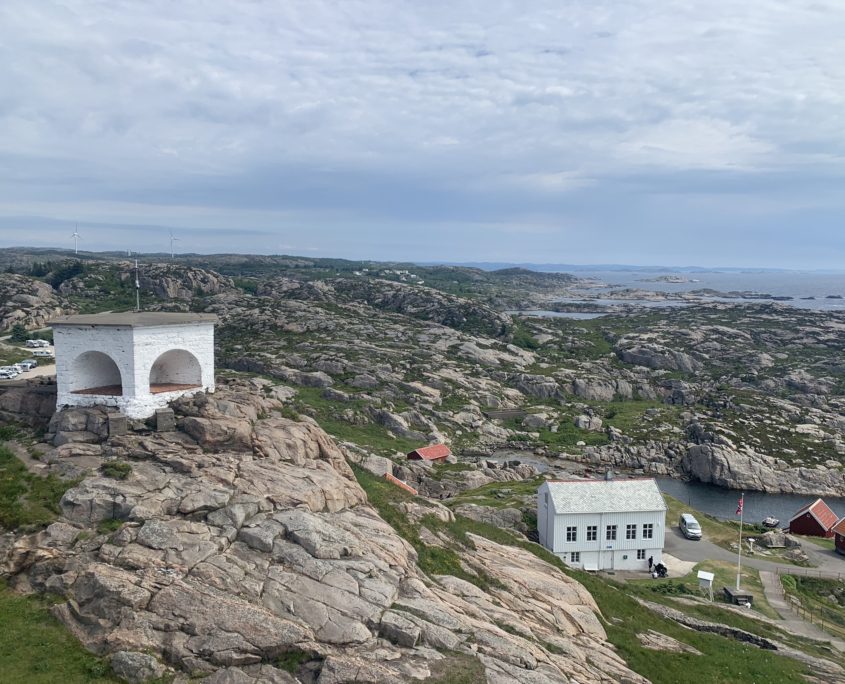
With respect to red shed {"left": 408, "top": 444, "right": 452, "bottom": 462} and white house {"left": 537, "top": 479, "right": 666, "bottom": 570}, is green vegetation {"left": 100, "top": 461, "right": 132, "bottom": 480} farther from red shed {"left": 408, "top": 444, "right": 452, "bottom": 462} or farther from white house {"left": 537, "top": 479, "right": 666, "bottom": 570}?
red shed {"left": 408, "top": 444, "right": 452, "bottom": 462}

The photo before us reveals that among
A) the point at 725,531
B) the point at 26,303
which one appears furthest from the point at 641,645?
the point at 26,303

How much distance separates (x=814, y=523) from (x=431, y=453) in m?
38.3

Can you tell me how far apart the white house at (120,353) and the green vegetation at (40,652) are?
448 inches

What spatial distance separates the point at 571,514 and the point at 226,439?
93.8 feet

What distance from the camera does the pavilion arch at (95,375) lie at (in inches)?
1158

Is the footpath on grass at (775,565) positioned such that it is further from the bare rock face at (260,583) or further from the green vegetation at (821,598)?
the bare rock face at (260,583)

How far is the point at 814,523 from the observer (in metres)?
58.4

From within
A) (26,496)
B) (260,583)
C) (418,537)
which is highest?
(26,496)

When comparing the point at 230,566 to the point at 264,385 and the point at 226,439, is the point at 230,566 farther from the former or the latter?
the point at 264,385

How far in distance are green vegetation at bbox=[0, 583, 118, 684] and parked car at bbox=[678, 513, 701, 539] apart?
4823 cm

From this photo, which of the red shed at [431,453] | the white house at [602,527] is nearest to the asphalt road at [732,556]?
the white house at [602,527]

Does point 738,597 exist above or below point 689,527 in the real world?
above

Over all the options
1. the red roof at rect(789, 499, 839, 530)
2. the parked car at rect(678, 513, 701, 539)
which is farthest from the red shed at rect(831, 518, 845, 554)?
the parked car at rect(678, 513, 701, 539)

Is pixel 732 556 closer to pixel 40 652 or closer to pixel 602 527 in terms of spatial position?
pixel 602 527
